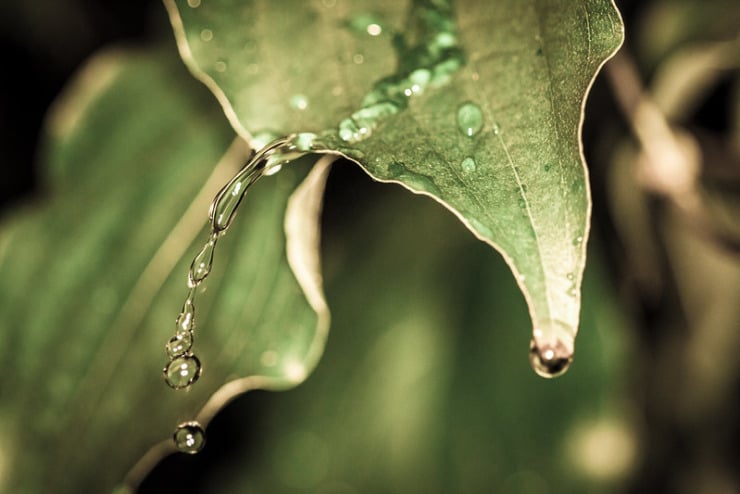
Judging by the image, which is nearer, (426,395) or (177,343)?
(177,343)

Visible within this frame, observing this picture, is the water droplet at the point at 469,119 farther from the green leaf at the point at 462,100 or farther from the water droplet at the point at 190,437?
the water droplet at the point at 190,437

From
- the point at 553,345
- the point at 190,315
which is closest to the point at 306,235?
the point at 190,315

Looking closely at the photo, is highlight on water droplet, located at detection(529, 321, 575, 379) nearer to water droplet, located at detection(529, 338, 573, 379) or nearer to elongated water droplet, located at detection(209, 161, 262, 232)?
water droplet, located at detection(529, 338, 573, 379)

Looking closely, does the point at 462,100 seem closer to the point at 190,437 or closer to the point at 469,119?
the point at 469,119

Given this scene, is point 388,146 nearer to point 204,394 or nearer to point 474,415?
point 204,394

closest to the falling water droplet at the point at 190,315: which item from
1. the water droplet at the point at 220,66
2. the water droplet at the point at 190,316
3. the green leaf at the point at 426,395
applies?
the water droplet at the point at 190,316

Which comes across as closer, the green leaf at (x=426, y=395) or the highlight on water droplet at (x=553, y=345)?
the highlight on water droplet at (x=553, y=345)

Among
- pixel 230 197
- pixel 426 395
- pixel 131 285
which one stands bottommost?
pixel 426 395
